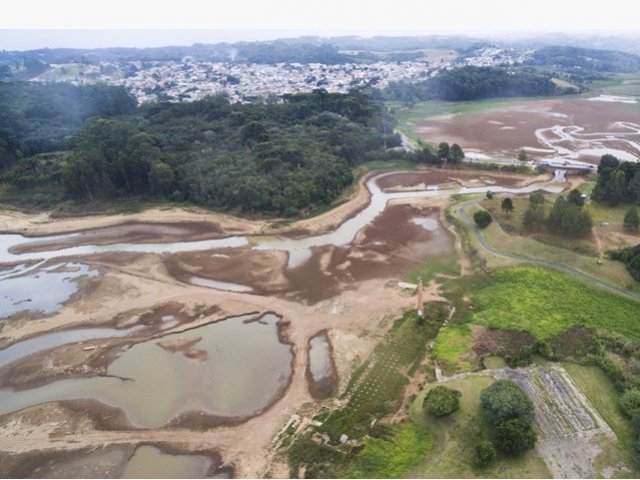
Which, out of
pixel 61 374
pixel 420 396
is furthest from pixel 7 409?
pixel 420 396

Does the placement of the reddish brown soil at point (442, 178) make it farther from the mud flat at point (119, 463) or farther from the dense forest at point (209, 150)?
the mud flat at point (119, 463)

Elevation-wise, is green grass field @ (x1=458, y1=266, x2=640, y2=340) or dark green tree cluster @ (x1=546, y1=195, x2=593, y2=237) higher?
dark green tree cluster @ (x1=546, y1=195, x2=593, y2=237)

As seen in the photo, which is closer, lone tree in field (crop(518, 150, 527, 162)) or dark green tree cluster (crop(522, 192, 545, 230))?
dark green tree cluster (crop(522, 192, 545, 230))

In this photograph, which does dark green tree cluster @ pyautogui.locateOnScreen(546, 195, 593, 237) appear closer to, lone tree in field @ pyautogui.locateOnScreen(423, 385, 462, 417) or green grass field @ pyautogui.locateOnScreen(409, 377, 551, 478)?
green grass field @ pyautogui.locateOnScreen(409, 377, 551, 478)

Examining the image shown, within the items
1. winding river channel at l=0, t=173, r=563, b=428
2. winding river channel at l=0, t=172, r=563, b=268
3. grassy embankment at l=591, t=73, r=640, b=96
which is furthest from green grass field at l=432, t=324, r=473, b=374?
grassy embankment at l=591, t=73, r=640, b=96

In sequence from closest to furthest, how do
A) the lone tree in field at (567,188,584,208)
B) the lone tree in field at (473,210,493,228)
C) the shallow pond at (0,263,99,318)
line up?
the shallow pond at (0,263,99,318)
the lone tree in field at (567,188,584,208)
the lone tree in field at (473,210,493,228)

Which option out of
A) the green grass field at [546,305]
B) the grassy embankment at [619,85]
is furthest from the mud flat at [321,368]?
the grassy embankment at [619,85]
